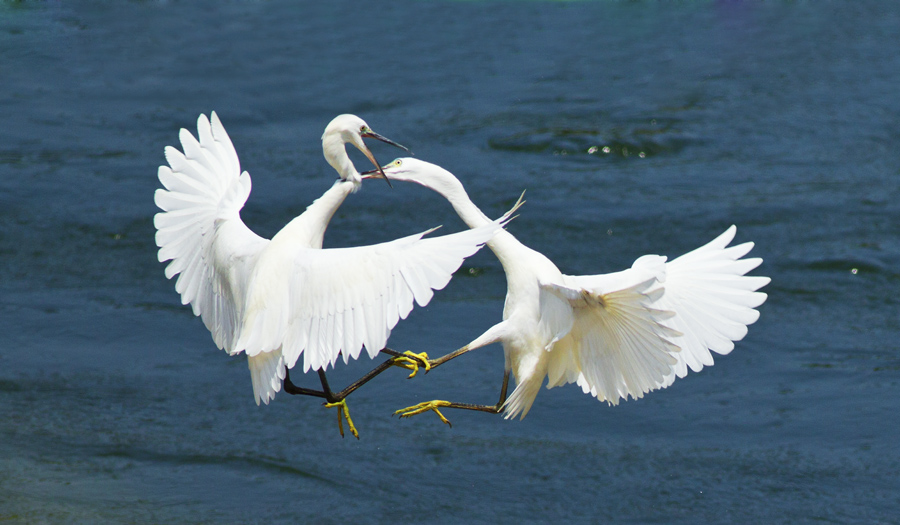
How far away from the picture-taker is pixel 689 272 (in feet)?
25.0

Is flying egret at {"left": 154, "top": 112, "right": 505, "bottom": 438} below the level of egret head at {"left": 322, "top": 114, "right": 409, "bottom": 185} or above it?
below

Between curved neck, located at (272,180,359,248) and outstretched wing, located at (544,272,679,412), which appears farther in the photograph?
curved neck, located at (272,180,359,248)

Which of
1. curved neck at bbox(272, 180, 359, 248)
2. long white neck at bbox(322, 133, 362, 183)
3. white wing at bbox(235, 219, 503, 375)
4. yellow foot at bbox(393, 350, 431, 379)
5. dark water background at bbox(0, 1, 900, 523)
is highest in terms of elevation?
long white neck at bbox(322, 133, 362, 183)

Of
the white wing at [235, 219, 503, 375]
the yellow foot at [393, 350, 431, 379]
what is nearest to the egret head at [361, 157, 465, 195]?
the white wing at [235, 219, 503, 375]

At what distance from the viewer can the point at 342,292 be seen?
6281mm

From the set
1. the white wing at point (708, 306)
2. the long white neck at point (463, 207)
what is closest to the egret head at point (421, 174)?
the long white neck at point (463, 207)

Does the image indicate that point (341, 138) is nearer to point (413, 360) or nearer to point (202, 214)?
point (202, 214)

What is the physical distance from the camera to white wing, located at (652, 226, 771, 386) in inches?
292

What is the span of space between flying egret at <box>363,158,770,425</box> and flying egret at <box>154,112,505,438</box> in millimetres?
615

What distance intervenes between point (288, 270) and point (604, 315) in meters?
1.88

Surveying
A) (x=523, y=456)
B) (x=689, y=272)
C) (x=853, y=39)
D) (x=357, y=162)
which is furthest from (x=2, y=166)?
(x=853, y=39)

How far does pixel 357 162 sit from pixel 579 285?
9.11m

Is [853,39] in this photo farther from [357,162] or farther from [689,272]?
[689,272]

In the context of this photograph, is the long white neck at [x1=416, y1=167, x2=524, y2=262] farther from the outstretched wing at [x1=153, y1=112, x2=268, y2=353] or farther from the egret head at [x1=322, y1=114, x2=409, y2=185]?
the outstretched wing at [x1=153, y1=112, x2=268, y2=353]
